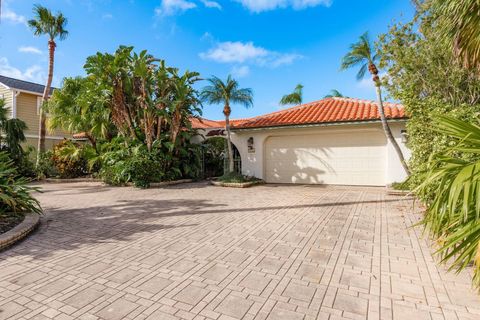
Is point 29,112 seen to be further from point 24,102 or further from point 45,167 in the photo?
point 45,167

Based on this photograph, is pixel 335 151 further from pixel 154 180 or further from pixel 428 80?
pixel 154 180

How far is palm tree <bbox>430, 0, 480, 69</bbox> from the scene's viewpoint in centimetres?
473

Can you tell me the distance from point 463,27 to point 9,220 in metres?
10.6

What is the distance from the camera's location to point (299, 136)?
13141 mm

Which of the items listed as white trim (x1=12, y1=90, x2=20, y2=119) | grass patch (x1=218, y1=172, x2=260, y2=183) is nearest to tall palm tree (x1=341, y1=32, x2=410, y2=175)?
grass patch (x1=218, y1=172, x2=260, y2=183)

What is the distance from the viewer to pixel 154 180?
12.6 metres

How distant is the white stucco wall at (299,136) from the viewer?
10.9 metres

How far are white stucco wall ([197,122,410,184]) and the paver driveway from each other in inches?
200

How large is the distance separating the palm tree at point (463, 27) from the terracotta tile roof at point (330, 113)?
5.20 meters

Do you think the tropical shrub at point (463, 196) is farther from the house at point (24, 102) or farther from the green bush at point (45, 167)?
the house at point (24, 102)

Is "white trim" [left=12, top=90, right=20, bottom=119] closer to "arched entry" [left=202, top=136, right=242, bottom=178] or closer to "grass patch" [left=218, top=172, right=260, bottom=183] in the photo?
"arched entry" [left=202, top=136, right=242, bottom=178]

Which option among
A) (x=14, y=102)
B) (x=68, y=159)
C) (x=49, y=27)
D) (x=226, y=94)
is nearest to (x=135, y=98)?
(x=226, y=94)

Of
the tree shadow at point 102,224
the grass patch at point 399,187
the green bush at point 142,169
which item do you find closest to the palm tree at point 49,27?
the green bush at point 142,169

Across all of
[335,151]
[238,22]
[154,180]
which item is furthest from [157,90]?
[335,151]
